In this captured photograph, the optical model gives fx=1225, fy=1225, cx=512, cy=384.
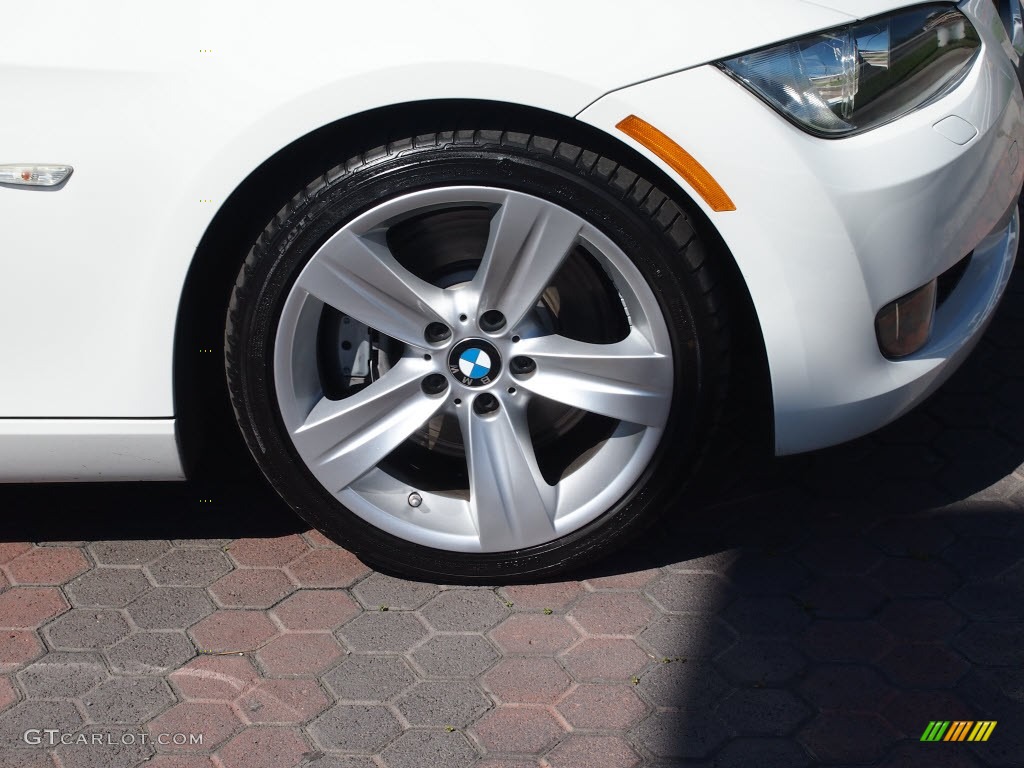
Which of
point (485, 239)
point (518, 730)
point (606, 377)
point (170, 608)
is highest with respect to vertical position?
point (485, 239)

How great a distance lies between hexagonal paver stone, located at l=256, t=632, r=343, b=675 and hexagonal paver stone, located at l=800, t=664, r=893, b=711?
982mm

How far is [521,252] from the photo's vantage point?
2.46m

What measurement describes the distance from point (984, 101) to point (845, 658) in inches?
46.8

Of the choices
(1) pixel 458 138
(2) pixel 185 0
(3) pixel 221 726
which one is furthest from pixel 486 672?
(2) pixel 185 0

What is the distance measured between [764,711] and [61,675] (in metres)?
1.44

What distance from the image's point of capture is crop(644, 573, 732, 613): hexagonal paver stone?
106 inches

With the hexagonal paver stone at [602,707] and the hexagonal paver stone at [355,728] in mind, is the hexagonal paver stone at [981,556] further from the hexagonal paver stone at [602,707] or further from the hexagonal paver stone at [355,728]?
the hexagonal paver stone at [355,728]

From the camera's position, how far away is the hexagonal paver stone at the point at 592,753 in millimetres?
2288

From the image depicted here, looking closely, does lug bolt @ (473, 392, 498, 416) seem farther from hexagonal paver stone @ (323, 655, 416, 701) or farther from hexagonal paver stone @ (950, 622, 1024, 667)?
hexagonal paver stone @ (950, 622, 1024, 667)

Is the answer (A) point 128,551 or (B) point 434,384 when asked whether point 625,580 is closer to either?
(B) point 434,384

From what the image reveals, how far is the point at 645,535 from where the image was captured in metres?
2.95

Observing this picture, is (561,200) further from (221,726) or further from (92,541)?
(92,541)

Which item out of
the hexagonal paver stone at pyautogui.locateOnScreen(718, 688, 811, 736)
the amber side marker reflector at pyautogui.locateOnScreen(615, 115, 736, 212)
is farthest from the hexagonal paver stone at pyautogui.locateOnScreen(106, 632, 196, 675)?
the amber side marker reflector at pyautogui.locateOnScreen(615, 115, 736, 212)

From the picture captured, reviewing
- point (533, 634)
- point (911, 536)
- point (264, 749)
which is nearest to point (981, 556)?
point (911, 536)
